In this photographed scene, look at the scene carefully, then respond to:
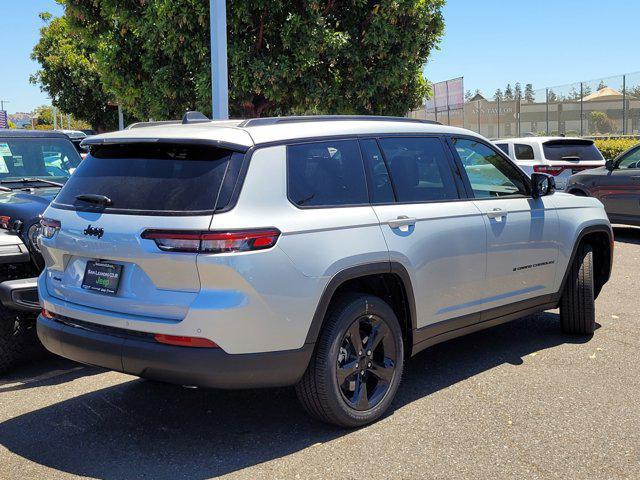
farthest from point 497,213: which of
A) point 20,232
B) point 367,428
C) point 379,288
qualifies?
point 20,232

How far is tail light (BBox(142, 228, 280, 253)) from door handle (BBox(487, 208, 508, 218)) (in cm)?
208

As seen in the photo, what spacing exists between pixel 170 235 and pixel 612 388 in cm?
327

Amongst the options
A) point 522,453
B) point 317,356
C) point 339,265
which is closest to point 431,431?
point 522,453

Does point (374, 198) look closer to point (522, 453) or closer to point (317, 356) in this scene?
point (317, 356)

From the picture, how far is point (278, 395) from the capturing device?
4863mm

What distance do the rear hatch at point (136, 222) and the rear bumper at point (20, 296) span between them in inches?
28.2

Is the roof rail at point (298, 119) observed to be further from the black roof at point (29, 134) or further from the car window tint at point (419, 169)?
the black roof at point (29, 134)

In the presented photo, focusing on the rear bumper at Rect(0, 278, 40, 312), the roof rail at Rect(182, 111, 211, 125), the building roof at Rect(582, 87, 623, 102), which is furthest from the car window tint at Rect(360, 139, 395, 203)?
the building roof at Rect(582, 87, 623, 102)

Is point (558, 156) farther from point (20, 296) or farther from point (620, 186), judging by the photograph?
point (20, 296)

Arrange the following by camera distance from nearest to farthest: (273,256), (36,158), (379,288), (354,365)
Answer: (273,256), (354,365), (379,288), (36,158)

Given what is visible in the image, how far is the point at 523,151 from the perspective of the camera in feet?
47.0

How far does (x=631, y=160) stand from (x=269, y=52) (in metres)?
6.81

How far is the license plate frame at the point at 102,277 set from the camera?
149 inches

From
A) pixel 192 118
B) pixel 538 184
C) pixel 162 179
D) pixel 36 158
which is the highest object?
pixel 192 118
